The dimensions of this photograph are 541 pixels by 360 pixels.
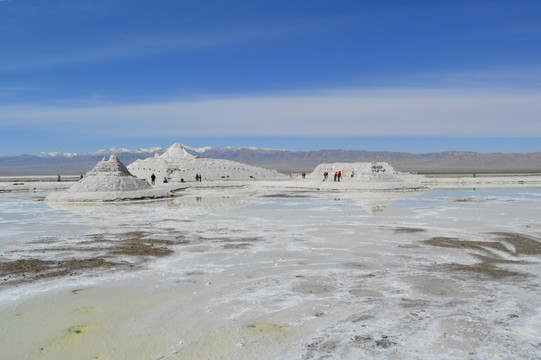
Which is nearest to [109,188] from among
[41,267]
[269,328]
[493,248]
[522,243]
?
[41,267]

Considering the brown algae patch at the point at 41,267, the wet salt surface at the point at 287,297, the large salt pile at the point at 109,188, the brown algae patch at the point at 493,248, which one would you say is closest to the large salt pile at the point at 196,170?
the large salt pile at the point at 109,188

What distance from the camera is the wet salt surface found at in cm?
444

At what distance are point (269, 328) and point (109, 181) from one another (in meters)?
21.1

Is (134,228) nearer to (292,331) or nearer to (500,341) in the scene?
(292,331)

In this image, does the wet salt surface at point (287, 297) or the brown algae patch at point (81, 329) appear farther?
the brown algae patch at point (81, 329)

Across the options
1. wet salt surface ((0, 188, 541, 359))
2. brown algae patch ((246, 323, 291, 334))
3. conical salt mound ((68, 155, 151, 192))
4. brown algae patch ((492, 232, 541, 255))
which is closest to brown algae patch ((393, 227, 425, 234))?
wet salt surface ((0, 188, 541, 359))

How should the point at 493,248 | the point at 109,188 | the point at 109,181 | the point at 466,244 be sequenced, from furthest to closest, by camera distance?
1. the point at 109,181
2. the point at 109,188
3. the point at 466,244
4. the point at 493,248

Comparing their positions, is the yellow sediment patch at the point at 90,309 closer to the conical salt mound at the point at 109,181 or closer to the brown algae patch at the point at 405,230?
the brown algae patch at the point at 405,230

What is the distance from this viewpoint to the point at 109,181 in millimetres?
24188

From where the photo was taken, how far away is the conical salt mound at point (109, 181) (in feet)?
78.1

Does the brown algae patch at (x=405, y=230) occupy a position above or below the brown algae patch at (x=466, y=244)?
above

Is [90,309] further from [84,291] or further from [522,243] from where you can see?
[522,243]

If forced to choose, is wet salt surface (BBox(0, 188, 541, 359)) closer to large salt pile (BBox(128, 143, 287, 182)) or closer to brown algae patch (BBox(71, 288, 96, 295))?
brown algae patch (BBox(71, 288, 96, 295))

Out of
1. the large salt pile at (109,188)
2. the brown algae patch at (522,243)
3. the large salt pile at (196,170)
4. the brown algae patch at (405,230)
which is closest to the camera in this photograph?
the brown algae patch at (522,243)
